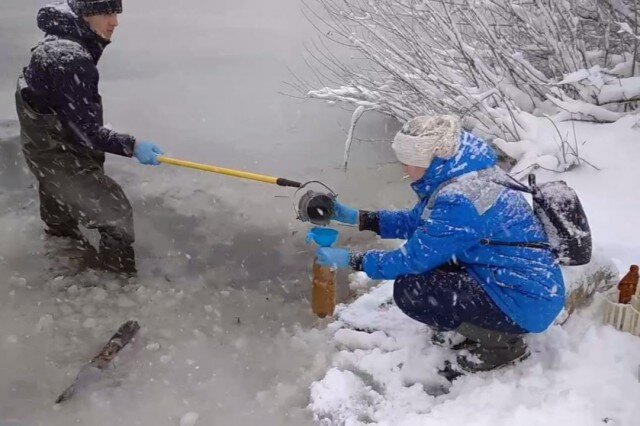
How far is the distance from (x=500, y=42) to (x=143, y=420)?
12.3ft

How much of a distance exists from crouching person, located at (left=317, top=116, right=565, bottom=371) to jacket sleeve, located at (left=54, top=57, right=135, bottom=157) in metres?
1.74

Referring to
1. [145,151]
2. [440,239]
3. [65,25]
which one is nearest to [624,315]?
[440,239]

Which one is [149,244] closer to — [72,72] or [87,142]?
[87,142]

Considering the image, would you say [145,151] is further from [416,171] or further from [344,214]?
[416,171]

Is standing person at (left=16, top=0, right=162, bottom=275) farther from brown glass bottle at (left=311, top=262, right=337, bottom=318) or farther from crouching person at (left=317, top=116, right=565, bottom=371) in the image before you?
crouching person at (left=317, top=116, right=565, bottom=371)

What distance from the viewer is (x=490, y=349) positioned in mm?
2627

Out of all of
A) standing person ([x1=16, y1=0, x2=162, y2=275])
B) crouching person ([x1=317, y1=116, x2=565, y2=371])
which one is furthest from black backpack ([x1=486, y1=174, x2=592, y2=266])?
standing person ([x1=16, y1=0, x2=162, y2=275])

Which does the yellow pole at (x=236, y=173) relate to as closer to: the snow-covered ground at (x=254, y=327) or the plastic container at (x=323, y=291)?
the plastic container at (x=323, y=291)

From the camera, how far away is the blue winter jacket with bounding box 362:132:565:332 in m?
2.34

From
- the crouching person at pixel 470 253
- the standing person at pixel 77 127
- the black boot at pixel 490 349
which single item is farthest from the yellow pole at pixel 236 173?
the black boot at pixel 490 349

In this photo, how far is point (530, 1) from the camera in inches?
181

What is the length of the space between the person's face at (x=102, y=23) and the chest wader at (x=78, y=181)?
56cm

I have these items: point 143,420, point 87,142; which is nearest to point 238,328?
point 143,420

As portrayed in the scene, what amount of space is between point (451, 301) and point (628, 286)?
0.99 meters
